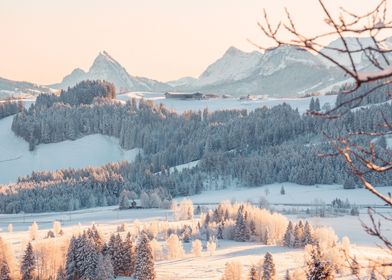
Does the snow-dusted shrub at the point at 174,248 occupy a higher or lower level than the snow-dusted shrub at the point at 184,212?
lower

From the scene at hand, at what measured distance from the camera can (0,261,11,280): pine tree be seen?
212ft

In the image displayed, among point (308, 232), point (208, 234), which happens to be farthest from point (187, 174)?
point (308, 232)

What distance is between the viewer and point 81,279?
223 feet

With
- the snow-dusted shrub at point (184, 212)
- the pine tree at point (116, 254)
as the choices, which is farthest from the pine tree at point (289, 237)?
the snow-dusted shrub at point (184, 212)

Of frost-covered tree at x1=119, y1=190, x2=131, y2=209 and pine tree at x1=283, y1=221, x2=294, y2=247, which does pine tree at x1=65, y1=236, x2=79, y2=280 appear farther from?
frost-covered tree at x1=119, y1=190, x2=131, y2=209

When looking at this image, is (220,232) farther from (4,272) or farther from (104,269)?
(4,272)

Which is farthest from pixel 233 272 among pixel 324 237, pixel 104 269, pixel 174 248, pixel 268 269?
pixel 324 237

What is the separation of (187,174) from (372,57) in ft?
544

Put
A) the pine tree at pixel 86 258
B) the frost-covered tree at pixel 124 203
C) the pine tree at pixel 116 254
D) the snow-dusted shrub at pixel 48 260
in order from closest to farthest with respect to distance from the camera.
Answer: the pine tree at pixel 86 258
the snow-dusted shrub at pixel 48 260
the pine tree at pixel 116 254
the frost-covered tree at pixel 124 203

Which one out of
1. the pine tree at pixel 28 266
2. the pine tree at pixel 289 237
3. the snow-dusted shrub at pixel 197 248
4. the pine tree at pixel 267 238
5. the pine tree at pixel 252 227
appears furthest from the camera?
the pine tree at pixel 252 227

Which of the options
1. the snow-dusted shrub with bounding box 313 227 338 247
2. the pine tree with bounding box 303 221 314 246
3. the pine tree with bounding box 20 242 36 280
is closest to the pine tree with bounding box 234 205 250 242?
the pine tree with bounding box 303 221 314 246

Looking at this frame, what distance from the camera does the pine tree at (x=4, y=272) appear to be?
212ft

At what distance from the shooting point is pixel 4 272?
65000mm

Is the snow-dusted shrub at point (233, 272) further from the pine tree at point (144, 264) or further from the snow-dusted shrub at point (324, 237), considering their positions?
the snow-dusted shrub at point (324, 237)
